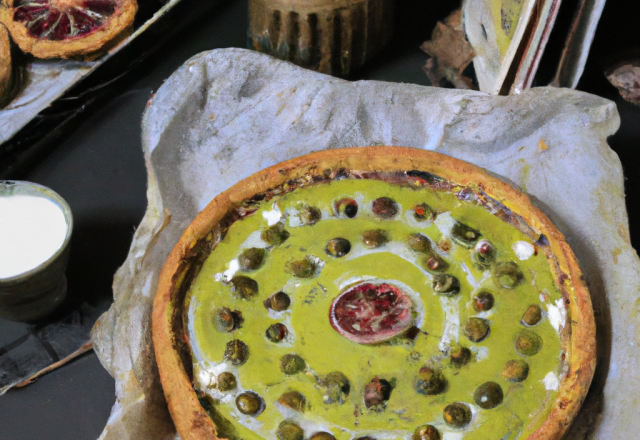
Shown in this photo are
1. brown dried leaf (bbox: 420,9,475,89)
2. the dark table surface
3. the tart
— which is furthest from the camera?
brown dried leaf (bbox: 420,9,475,89)

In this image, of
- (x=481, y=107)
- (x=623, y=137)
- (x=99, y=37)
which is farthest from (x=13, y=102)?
(x=623, y=137)

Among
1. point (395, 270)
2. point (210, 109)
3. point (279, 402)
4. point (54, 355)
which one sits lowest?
point (54, 355)

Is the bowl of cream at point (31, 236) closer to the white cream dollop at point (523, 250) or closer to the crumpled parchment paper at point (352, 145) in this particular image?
the crumpled parchment paper at point (352, 145)

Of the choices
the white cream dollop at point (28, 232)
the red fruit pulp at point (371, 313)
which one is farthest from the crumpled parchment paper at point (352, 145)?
the red fruit pulp at point (371, 313)

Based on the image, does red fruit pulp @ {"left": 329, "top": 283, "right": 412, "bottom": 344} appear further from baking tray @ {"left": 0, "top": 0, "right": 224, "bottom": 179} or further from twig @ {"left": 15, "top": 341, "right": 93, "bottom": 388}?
baking tray @ {"left": 0, "top": 0, "right": 224, "bottom": 179}

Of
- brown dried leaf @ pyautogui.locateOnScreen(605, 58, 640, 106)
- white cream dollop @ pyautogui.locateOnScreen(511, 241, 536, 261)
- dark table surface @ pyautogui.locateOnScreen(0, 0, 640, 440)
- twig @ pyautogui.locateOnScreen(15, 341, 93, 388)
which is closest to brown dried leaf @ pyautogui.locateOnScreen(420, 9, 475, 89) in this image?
dark table surface @ pyautogui.locateOnScreen(0, 0, 640, 440)

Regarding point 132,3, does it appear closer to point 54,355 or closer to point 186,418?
point 54,355

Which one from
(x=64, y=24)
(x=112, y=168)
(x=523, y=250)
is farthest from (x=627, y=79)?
(x=64, y=24)
